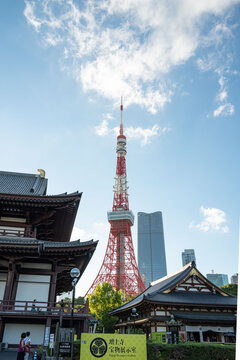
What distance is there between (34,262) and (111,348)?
742cm

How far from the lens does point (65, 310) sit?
47.2 ft

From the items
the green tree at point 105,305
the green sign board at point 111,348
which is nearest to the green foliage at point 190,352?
the green sign board at point 111,348

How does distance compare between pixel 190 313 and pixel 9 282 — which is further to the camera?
pixel 190 313

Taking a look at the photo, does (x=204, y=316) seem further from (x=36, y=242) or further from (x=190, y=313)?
(x=36, y=242)

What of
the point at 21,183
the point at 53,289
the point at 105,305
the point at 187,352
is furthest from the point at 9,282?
the point at 105,305

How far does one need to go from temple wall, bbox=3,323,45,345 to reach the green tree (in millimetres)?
19753

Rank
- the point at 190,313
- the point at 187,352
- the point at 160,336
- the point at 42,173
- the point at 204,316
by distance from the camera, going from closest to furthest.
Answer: the point at 187,352 → the point at 160,336 → the point at 204,316 → the point at 190,313 → the point at 42,173

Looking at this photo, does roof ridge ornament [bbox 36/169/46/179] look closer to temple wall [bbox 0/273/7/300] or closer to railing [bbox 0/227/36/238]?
railing [bbox 0/227/36/238]

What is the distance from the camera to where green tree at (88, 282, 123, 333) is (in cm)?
3203

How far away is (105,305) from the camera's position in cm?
3400

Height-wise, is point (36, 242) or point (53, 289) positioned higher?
point (36, 242)

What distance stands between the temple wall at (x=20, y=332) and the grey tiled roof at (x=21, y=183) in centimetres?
759

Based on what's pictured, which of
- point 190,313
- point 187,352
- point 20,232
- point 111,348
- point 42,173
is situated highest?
point 42,173

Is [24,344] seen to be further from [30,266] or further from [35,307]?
[30,266]
